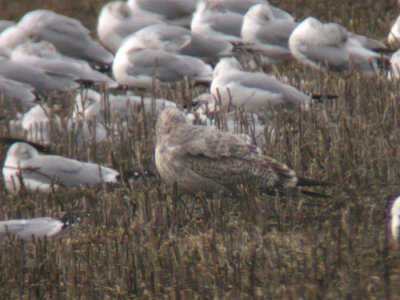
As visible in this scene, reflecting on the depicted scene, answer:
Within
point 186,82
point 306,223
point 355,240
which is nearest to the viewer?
point 355,240

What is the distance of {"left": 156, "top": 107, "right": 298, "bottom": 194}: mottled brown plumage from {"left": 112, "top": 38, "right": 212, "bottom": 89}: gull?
4207mm

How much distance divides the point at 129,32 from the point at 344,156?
700 cm

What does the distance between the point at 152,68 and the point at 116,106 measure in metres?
1.56

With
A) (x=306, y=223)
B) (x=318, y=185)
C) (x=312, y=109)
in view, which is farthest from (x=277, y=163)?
(x=312, y=109)

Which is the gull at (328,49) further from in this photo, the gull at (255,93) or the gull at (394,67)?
the gull at (255,93)

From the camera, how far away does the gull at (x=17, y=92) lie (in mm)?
10906

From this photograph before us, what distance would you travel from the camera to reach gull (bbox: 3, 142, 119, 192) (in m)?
7.47

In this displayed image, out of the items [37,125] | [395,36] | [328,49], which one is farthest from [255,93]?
[395,36]

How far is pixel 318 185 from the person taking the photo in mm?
6773

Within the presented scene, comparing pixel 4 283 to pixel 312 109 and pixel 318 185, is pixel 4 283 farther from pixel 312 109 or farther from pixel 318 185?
pixel 312 109

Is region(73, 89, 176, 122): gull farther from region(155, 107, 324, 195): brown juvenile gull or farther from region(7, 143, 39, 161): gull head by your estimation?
region(155, 107, 324, 195): brown juvenile gull

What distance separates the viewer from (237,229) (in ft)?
19.5

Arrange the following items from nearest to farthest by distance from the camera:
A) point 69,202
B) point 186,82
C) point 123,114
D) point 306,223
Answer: point 306,223 → point 69,202 → point 123,114 → point 186,82

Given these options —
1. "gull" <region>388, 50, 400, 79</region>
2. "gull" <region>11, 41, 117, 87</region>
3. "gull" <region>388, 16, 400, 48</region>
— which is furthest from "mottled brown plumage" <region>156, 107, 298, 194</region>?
"gull" <region>388, 16, 400, 48</region>
